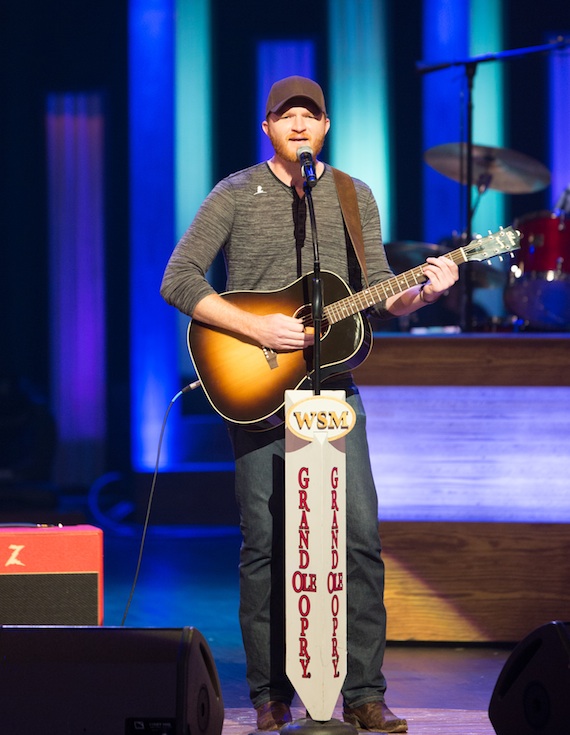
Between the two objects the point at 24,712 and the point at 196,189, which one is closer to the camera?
the point at 24,712

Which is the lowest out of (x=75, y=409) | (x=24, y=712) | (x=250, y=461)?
(x=75, y=409)

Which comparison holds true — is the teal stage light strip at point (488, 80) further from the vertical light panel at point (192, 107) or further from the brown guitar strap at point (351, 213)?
the brown guitar strap at point (351, 213)

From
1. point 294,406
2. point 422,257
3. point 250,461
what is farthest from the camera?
point 422,257

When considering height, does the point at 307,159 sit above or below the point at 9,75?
below

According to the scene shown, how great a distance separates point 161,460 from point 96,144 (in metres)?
2.45

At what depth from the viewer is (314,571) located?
2785 millimetres

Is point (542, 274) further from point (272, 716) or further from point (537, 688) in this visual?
point (537, 688)

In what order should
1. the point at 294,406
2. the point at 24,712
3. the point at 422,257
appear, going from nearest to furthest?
the point at 24,712
the point at 294,406
the point at 422,257

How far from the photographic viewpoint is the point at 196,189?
310 inches

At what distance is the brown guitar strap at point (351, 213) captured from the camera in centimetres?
312

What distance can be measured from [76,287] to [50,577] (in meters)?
5.28

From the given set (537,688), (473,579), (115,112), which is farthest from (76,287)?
(537,688)

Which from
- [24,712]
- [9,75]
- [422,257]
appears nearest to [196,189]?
[9,75]

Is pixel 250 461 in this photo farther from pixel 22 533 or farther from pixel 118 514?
pixel 118 514
